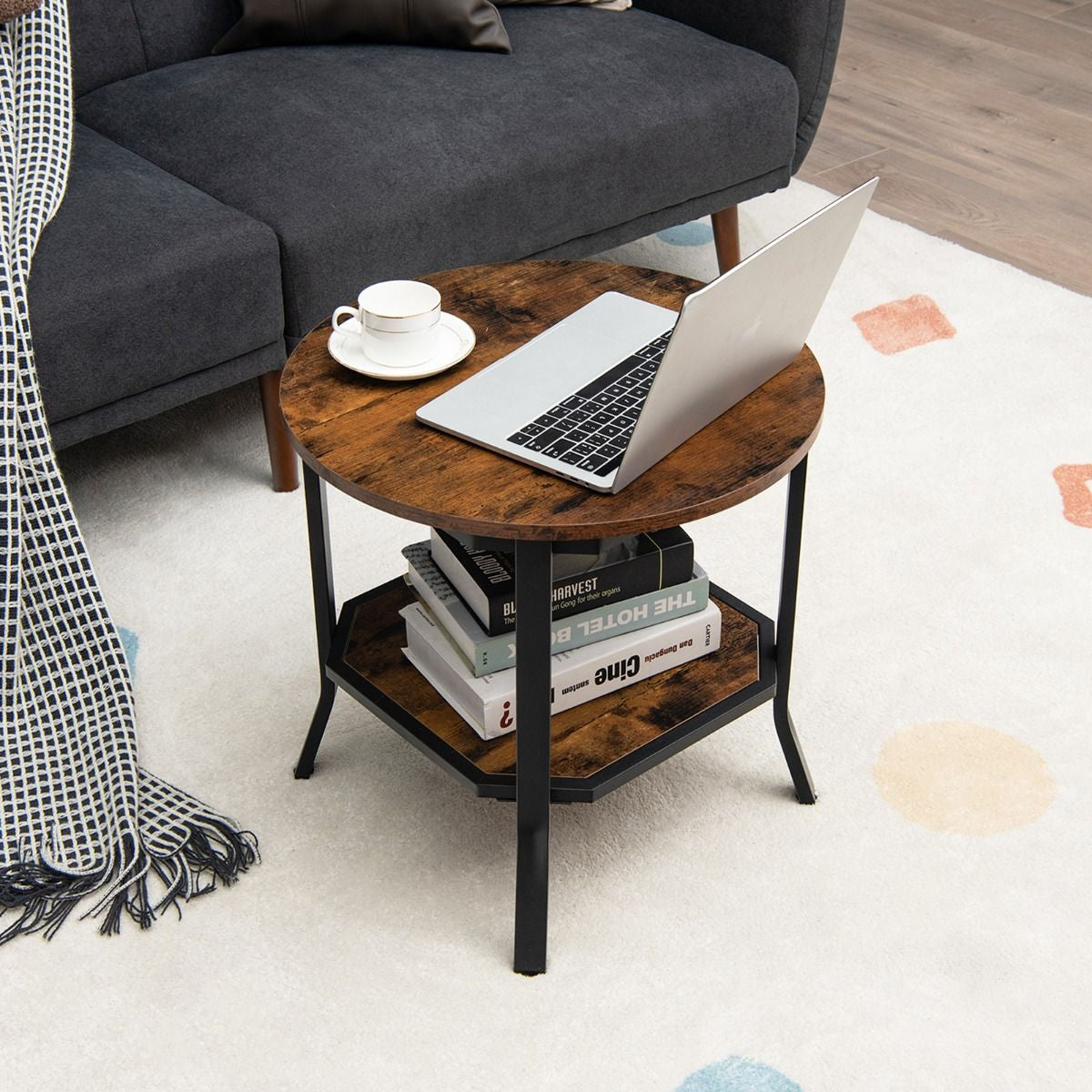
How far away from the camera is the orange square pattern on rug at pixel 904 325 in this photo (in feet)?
7.40

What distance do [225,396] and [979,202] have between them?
5.21 feet

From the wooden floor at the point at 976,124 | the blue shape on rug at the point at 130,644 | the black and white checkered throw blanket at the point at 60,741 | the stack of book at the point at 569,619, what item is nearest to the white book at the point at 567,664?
the stack of book at the point at 569,619

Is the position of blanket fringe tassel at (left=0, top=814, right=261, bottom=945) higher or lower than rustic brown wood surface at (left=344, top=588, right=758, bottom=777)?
lower

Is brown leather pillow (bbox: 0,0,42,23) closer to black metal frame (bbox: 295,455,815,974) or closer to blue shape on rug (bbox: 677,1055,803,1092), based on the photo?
black metal frame (bbox: 295,455,815,974)

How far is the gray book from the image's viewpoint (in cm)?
126

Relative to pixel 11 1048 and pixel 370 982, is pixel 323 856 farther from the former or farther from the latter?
pixel 11 1048

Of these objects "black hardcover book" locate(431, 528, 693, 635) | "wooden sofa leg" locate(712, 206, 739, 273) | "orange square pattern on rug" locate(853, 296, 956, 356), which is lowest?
"orange square pattern on rug" locate(853, 296, 956, 356)

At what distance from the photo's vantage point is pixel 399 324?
1.22m

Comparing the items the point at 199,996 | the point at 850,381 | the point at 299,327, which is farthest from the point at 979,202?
the point at 199,996

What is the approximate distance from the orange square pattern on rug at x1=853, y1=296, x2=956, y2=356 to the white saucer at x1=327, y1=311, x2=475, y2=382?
3.75ft

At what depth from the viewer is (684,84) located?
2.08 m

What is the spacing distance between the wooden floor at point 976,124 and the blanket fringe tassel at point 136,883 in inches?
72.3

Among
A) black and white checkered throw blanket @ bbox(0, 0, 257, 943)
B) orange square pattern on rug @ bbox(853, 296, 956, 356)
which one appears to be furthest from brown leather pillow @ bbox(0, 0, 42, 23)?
orange square pattern on rug @ bbox(853, 296, 956, 356)

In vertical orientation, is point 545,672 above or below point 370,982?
above
